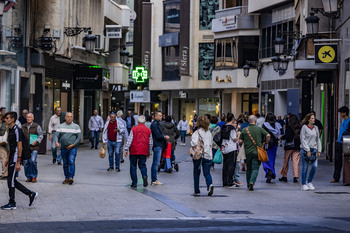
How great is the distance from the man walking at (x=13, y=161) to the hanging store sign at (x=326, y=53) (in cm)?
1382

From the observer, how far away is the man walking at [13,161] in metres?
12.9

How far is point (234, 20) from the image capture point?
5531 cm

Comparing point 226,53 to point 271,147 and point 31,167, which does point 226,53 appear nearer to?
point 271,147

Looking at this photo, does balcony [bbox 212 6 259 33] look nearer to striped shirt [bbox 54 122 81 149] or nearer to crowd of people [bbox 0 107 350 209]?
crowd of people [bbox 0 107 350 209]

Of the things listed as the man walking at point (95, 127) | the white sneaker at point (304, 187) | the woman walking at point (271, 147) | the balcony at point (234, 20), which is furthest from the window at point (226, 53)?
the white sneaker at point (304, 187)

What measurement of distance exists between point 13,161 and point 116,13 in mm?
33614

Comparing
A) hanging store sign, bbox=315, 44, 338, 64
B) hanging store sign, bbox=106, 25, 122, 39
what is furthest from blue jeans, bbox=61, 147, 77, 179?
hanging store sign, bbox=106, 25, 122, 39

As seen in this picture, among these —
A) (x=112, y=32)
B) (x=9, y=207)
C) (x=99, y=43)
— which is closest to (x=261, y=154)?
(x=9, y=207)

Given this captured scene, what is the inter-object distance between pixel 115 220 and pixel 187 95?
54.5 metres

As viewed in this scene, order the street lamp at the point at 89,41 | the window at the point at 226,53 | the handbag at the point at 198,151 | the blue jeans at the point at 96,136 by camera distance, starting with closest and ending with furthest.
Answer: the handbag at the point at 198,151 < the street lamp at the point at 89,41 < the blue jeans at the point at 96,136 < the window at the point at 226,53

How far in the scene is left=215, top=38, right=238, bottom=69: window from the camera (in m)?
56.3

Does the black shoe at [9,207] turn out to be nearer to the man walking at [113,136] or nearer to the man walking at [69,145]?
the man walking at [69,145]

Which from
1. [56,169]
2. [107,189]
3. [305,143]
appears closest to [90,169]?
[56,169]

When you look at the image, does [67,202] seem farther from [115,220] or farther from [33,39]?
[33,39]
